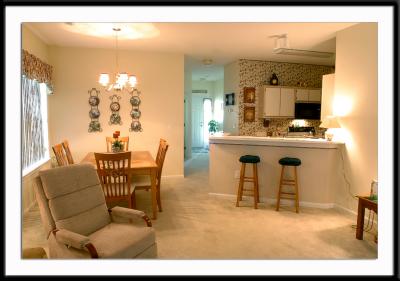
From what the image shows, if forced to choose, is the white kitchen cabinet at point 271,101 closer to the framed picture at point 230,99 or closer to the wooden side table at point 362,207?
the framed picture at point 230,99

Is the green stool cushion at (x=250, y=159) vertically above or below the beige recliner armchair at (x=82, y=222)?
above

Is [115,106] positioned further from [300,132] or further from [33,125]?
[300,132]

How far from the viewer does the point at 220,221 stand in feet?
12.1

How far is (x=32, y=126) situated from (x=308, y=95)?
567 cm

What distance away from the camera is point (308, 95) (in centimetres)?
679

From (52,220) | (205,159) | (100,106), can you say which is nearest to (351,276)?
(52,220)

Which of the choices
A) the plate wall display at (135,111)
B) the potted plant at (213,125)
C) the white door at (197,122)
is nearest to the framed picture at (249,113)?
the plate wall display at (135,111)

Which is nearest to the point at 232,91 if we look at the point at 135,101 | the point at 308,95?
the point at 308,95

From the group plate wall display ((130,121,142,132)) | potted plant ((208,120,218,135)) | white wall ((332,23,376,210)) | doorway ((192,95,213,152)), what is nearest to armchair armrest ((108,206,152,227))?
white wall ((332,23,376,210))

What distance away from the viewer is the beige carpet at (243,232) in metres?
2.85

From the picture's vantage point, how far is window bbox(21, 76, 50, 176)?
418 cm

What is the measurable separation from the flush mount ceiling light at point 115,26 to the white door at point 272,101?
3095 millimetres

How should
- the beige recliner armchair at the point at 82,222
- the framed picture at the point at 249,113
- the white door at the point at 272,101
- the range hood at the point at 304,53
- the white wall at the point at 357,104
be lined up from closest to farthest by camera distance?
the beige recliner armchair at the point at 82,222, the white wall at the point at 357,104, the range hood at the point at 304,53, the white door at the point at 272,101, the framed picture at the point at 249,113

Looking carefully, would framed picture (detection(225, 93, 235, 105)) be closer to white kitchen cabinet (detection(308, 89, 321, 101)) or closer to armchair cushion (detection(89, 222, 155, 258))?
white kitchen cabinet (detection(308, 89, 321, 101))
